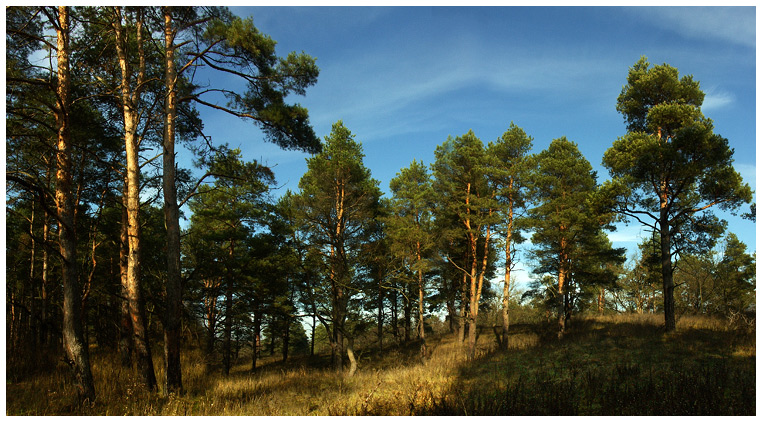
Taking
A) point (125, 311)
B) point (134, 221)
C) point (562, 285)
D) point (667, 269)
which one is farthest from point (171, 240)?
point (562, 285)

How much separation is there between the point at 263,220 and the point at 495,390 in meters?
14.9

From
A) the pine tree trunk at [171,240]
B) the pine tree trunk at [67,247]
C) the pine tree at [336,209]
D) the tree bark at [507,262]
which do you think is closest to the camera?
the pine tree trunk at [67,247]

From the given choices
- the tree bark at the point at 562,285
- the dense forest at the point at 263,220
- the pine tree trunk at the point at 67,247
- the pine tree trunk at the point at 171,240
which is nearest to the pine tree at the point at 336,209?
the dense forest at the point at 263,220

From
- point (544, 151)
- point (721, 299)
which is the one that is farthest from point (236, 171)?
point (721, 299)

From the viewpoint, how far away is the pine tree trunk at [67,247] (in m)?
6.11

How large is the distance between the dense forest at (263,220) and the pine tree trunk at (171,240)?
4cm

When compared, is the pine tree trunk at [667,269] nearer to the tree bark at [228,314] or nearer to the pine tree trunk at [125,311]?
the pine tree trunk at [125,311]

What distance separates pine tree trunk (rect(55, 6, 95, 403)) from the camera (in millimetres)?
6109

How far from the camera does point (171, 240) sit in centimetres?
745

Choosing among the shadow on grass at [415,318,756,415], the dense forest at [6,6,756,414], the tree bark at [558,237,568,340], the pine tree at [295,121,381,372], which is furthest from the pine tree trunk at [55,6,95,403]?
the tree bark at [558,237,568,340]

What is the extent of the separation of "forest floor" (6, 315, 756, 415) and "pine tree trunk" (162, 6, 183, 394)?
62 centimetres

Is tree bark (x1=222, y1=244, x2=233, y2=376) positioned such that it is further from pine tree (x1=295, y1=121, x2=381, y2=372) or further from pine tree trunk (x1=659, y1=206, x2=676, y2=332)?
pine tree trunk (x1=659, y1=206, x2=676, y2=332)

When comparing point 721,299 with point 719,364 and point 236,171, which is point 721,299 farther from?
point 236,171

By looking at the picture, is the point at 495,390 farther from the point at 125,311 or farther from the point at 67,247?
the point at 125,311
